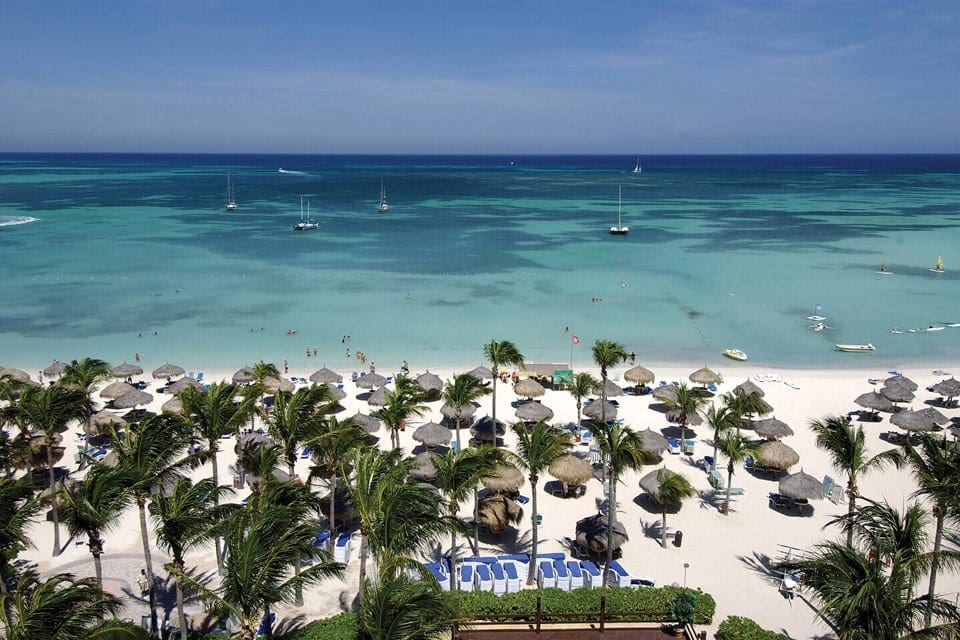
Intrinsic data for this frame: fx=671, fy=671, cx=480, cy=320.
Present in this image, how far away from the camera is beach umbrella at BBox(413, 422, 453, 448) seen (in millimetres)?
21062

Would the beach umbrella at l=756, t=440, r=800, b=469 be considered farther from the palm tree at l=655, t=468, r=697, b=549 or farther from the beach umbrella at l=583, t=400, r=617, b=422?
the beach umbrella at l=583, t=400, r=617, b=422

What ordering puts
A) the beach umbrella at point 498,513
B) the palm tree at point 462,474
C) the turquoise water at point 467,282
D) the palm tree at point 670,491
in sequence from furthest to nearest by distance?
1. the turquoise water at point 467,282
2. the beach umbrella at point 498,513
3. the palm tree at point 670,491
4. the palm tree at point 462,474

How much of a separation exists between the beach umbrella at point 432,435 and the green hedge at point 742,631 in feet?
33.9

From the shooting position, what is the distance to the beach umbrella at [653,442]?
2038cm

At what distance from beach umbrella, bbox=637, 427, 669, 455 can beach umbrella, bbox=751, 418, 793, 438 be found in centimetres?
345

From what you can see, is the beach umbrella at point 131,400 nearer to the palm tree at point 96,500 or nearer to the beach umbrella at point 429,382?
the beach umbrella at point 429,382

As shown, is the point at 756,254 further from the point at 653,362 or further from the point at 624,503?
the point at 624,503

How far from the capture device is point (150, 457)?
12836 millimetres

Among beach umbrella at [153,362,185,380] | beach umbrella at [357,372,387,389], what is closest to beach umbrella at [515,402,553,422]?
beach umbrella at [357,372,387,389]

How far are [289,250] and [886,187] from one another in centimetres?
11870

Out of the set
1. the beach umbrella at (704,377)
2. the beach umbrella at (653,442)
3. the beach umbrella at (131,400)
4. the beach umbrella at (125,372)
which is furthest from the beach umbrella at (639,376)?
the beach umbrella at (125,372)

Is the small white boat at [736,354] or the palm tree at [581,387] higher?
the palm tree at [581,387]

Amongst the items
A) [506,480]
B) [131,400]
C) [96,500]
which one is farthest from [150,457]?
[131,400]

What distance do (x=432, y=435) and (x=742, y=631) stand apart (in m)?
11.1
